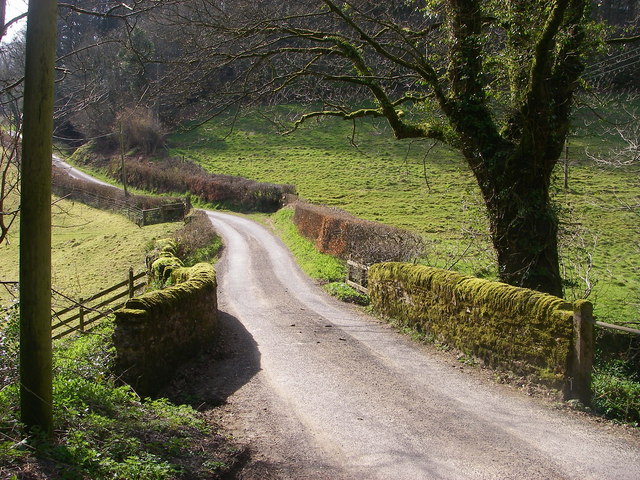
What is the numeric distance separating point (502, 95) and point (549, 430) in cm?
697

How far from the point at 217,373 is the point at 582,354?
6.39 meters

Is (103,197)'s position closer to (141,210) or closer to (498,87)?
(141,210)

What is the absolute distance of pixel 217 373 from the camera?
10.6 metres

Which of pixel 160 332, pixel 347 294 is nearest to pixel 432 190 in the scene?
pixel 347 294

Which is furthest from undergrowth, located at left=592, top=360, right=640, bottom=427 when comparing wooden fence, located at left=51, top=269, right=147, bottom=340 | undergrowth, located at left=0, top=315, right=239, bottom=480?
wooden fence, located at left=51, top=269, right=147, bottom=340

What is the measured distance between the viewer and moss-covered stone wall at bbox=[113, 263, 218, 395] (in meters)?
9.23

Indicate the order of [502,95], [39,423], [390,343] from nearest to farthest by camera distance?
[39,423] < [502,95] < [390,343]

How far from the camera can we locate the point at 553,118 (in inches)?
412

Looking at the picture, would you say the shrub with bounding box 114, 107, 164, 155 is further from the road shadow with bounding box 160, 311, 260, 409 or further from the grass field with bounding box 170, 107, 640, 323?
the road shadow with bounding box 160, 311, 260, 409

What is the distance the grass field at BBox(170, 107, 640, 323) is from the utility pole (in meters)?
6.27

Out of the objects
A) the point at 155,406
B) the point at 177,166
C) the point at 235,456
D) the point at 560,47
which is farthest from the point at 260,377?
the point at 177,166

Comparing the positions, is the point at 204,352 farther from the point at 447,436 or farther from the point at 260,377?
the point at 447,436

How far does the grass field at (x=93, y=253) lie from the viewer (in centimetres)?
→ 2428

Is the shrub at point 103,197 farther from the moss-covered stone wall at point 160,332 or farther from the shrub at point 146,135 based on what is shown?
the moss-covered stone wall at point 160,332
